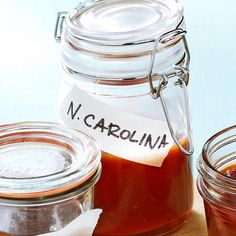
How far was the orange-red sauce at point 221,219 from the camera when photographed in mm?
831

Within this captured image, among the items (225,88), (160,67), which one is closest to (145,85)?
(160,67)

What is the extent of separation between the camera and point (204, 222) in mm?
982

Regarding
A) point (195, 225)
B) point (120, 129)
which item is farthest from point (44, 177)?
point (195, 225)

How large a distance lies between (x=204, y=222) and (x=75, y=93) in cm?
22

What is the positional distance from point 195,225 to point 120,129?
0.54 ft

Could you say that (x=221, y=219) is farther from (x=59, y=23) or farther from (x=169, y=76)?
(x=59, y=23)

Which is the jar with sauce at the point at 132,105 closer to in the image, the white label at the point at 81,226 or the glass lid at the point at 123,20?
the glass lid at the point at 123,20

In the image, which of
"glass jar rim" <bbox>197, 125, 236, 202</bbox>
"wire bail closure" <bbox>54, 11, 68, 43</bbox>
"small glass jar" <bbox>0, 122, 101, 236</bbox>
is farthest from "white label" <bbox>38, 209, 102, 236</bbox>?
"wire bail closure" <bbox>54, 11, 68, 43</bbox>

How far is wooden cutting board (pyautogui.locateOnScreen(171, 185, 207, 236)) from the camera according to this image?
0.96 meters

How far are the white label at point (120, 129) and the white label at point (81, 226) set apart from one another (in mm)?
135

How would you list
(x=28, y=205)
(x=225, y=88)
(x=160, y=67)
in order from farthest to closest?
(x=225, y=88), (x=160, y=67), (x=28, y=205)

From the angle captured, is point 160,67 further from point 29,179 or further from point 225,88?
point 225,88

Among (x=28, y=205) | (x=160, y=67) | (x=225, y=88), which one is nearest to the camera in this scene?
(x=28, y=205)

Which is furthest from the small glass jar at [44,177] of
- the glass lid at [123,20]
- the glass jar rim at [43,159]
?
the glass lid at [123,20]
